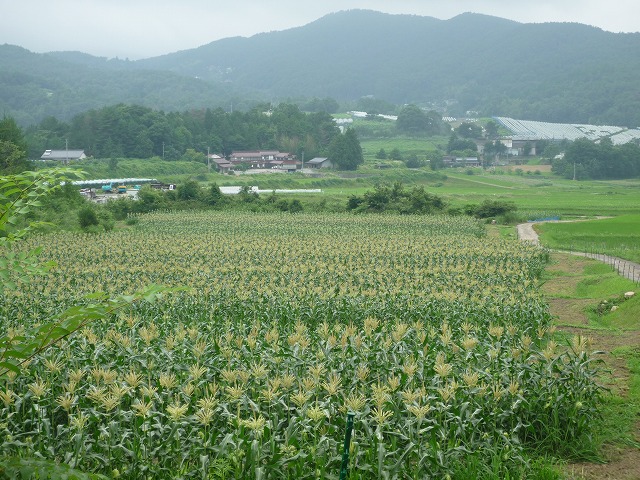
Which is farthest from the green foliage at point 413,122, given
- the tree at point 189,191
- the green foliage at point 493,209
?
the green foliage at point 493,209

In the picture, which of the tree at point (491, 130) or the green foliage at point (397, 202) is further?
the tree at point (491, 130)

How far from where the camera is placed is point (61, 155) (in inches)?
3585

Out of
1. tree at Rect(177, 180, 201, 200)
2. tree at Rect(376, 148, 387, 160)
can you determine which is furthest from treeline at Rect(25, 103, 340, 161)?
tree at Rect(177, 180, 201, 200)

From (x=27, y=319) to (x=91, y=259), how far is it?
45.0ft

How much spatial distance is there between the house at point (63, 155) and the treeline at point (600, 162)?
68771 millimetres

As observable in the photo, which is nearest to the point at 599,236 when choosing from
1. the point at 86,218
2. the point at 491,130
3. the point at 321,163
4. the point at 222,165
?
the point at 86,218

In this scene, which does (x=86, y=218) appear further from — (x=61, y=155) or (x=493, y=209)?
(x=61, y=155)

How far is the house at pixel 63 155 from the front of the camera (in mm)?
90812

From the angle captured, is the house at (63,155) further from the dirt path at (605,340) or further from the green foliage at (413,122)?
the green foliage at (413,122)

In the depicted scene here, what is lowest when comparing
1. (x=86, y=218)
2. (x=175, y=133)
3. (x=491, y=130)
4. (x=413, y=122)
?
(x=86, y=218)

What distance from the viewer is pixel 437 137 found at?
156 m

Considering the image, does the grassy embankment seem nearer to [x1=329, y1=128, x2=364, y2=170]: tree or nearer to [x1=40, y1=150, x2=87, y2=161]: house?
[x1=329, y1=128, x2=364, y2=170]: tree

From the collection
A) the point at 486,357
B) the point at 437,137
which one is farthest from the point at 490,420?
the point at 437,137

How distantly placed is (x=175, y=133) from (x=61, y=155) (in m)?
17.1
